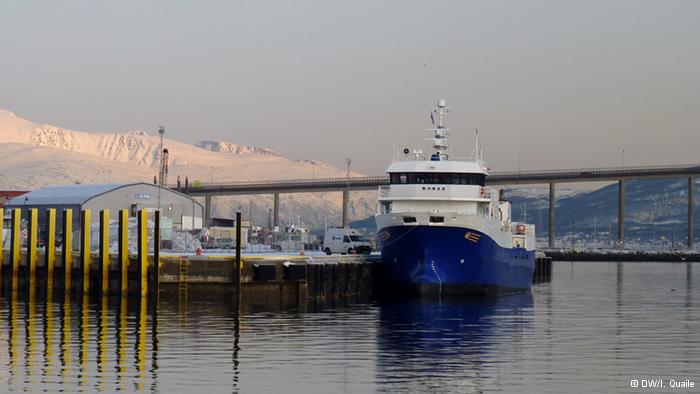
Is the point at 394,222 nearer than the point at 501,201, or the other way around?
the point at 394,222

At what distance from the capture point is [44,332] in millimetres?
54500

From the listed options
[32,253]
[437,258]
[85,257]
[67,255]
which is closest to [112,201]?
[32,253]

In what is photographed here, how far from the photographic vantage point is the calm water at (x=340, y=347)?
4106 centimetres

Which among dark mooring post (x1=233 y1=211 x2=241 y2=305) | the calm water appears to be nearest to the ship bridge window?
the calm water

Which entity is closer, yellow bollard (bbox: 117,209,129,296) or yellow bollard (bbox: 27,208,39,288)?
yellow bollard (bbox: 117,209,129,296)

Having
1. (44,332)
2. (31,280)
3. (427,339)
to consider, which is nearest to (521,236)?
(31,280)

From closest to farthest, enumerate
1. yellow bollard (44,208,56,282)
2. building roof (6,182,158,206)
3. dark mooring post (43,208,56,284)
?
yellow bollard (44,208,56,282) → dark mooring post (43,208,56,284) → building roof (6,182,158,206)

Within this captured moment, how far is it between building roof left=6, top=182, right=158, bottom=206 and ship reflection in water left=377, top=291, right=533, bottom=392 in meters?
46.7

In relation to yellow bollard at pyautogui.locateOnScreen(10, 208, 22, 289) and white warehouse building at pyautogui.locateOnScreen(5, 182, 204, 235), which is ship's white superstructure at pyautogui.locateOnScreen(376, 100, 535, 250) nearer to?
yellow bollard at pyautogui.locateOnScreen(10, 208, 22, 289)

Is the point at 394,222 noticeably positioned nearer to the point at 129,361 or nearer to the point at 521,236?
the point at 521,236

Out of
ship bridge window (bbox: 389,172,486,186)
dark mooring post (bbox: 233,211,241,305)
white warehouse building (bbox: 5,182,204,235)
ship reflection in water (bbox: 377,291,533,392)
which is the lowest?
ship reflection in water (bbox: 377,291,533,392)

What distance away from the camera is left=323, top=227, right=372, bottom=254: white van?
332 ft

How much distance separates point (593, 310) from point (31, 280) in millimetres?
33569

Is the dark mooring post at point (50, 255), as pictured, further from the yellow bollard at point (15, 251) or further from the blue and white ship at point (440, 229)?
the blue and white ship at point (440, 229)
